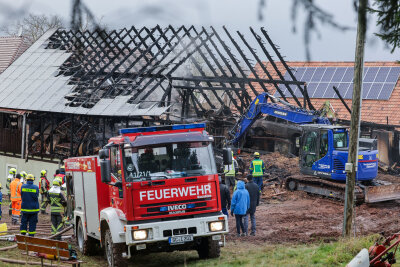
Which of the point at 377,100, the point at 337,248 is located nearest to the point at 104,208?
the point at 337,248

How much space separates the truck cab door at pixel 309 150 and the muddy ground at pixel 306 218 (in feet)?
3.93

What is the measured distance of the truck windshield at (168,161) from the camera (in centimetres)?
1106

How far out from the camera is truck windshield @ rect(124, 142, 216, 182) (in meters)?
11.1

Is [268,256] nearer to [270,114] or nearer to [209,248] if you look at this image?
[209,248]

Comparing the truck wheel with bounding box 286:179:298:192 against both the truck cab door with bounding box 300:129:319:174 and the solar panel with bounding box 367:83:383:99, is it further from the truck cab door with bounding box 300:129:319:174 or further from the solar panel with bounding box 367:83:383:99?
the solar panel with bounding box 367:83:383:99

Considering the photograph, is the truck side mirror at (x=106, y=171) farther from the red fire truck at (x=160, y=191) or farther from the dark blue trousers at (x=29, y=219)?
the dark blue trousers at (x=29, y=219)

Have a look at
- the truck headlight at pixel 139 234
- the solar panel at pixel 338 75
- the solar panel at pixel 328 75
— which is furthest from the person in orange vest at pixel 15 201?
the solar panel at pixel 328 75

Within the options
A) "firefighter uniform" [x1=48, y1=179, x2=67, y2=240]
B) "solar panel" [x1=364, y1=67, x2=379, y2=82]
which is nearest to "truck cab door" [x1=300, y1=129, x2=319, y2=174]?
"firefighter uniform" [x1=48, y1=179, x2=67, y2=240]

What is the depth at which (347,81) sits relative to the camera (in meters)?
33.2

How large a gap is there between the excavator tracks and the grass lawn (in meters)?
7.32

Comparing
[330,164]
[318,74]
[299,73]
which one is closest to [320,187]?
[330,164]

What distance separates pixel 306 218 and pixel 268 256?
262 inches

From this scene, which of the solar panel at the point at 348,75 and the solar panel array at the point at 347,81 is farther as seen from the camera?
the solar panel at the point at 348,75

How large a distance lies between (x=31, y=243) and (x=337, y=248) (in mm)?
5971
